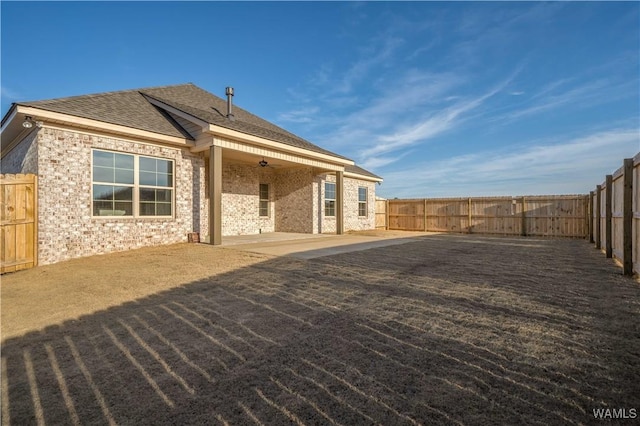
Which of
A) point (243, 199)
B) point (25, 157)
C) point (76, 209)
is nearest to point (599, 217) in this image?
point (243, 199)

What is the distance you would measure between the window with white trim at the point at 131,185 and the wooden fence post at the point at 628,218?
1151cm

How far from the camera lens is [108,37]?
10.4m

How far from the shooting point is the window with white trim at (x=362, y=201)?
697 inches

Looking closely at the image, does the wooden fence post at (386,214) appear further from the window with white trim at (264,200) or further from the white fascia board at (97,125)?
the white fascia board at (97,125)

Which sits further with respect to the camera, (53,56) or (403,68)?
(403,68)

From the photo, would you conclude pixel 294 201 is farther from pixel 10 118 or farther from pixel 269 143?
pixel 10 118

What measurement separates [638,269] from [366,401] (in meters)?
6.00

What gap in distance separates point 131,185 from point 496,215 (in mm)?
17259

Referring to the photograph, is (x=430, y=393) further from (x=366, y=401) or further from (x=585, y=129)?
(x=585, y=129)

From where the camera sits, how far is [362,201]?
17938 millimetres

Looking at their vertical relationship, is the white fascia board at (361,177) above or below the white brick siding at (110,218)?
above

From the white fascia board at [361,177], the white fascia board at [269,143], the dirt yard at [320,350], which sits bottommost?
the dirt yard at [320,350]

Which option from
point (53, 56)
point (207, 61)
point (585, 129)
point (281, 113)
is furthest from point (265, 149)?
point (585, 129)

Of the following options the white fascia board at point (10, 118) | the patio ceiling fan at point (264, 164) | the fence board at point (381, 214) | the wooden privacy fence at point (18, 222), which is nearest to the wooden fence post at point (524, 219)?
the fence board at point (381, 214)
